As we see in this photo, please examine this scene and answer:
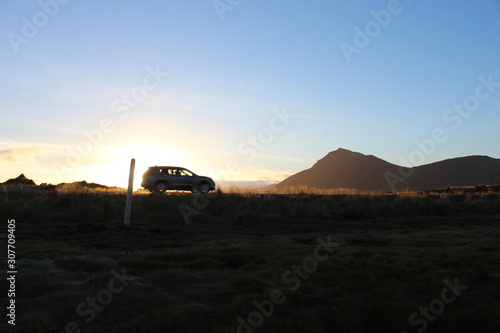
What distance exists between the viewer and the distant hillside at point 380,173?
75.7 metres

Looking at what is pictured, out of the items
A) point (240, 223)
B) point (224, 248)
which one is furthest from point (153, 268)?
point (240, 223)

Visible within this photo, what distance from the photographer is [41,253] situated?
883cm

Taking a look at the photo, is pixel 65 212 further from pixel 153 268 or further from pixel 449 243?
pixel 449 243

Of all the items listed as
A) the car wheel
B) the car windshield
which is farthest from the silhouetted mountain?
Result: the car windshield

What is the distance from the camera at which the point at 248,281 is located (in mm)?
7000

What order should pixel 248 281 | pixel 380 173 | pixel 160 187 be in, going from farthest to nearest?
pixel 380 173, pixel 160 187, pixel 248 281

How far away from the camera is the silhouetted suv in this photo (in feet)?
83.7

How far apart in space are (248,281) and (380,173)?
268 ft

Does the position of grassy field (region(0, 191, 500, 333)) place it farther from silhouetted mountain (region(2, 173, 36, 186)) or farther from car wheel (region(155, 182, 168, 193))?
silhouetted mountain (region(2, 173, 36, 186))

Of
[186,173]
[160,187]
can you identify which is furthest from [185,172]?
[160,187]

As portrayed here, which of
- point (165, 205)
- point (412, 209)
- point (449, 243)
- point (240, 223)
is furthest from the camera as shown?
point (412, 209)

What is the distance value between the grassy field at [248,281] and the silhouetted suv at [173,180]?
40.6 ft

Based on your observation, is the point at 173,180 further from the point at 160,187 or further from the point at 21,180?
the point at 21,180

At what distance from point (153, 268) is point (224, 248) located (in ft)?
5.83
